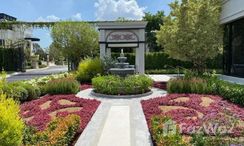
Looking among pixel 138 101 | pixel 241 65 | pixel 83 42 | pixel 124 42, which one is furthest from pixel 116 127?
pixel 83 42

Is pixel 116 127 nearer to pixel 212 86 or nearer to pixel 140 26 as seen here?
pixel 212 86

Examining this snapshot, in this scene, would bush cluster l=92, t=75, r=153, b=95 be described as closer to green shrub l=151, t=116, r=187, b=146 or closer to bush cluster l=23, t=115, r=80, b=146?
bush cluster l=23, t=115, r=80, b=146

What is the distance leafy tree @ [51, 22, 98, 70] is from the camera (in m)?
29.3

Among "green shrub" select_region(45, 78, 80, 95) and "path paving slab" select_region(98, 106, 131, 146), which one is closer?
"path paving slab" select_region(98, 106, 131, 146)

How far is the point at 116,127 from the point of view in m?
8.91

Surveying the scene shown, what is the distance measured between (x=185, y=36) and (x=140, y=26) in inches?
174

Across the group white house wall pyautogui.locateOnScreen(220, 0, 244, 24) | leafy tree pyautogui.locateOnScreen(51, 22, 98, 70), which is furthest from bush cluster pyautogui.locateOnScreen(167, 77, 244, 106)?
leafy tree pyautogui.locateOnScreen(51, 22, 98, 70)

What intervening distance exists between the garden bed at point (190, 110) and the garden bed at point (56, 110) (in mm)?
1869

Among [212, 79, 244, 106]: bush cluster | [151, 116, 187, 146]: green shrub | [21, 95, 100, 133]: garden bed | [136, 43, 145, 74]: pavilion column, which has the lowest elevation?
[21, 95, 100, 133]: garden bed

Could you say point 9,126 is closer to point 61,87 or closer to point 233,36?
point 61,87

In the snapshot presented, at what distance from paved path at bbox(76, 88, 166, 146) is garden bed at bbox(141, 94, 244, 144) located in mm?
367

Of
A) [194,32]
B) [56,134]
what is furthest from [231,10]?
[56,134]

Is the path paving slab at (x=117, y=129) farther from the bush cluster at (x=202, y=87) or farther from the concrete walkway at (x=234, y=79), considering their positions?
the concrete walkway at (x=234, y=79)

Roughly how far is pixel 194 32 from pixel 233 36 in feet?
11.9
